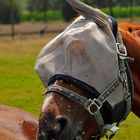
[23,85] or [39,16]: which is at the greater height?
[23,85]

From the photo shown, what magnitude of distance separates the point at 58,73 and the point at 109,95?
0.31 meters

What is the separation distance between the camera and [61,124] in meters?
2.96

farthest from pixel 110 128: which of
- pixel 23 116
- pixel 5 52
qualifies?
pixel 5 52

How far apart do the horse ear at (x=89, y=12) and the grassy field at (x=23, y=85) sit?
6.09 metres

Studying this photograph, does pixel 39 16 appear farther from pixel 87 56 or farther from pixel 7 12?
pixel 87 56

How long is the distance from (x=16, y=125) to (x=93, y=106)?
80.2 inches

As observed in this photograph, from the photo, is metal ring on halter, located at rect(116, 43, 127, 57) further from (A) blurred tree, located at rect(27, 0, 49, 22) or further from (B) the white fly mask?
(A) blurred tree, located at rect(27, 0, 49, 22)

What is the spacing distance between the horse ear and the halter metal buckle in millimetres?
427

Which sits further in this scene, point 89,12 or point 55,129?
point 89,12

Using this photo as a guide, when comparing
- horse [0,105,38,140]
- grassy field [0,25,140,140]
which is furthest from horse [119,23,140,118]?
grassy field [0,25,140,140]

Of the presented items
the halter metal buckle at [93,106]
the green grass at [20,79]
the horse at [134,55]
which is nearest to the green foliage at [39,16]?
the green grass at [20,79]

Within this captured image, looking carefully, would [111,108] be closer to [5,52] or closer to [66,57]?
[66,57]

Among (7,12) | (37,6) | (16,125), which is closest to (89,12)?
(16,125)

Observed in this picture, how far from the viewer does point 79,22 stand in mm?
3242
